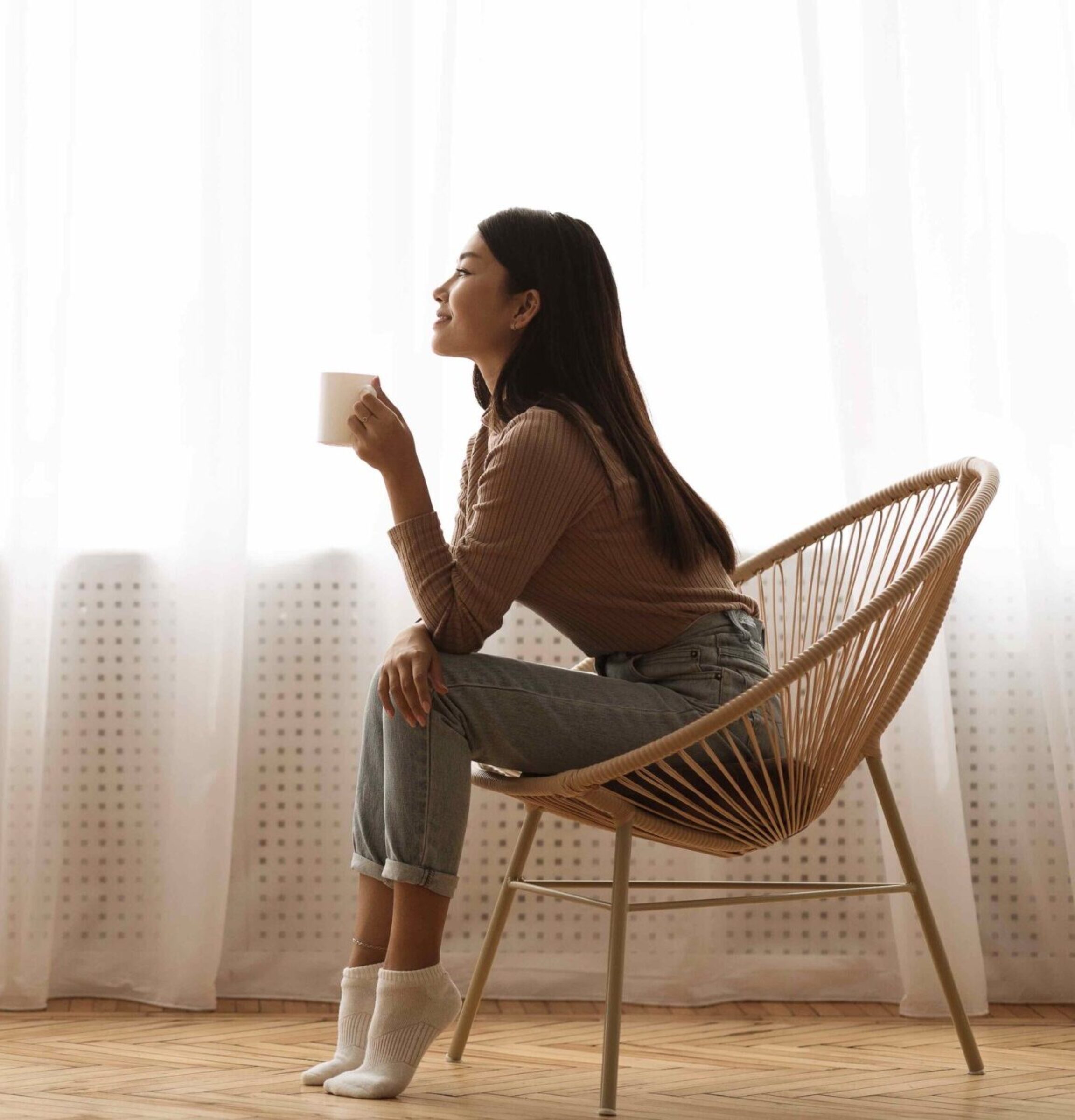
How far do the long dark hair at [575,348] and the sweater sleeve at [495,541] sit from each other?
0.11 meters

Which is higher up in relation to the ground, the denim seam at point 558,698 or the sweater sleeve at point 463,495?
the sweater sleeve at point 463,495

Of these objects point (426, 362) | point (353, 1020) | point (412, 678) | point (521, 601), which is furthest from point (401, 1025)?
point (426, 362)

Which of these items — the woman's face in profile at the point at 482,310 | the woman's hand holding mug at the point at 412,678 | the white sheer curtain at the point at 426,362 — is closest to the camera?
the woman's hand holding mug at the point at 412,678

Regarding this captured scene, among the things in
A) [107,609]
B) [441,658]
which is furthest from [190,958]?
[441,658]

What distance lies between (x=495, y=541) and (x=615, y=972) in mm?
482

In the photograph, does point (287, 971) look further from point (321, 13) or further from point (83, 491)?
point (321, 13)

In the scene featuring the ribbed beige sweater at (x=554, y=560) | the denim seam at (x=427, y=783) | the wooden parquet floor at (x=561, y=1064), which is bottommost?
the wooden parquet floor at (x=561, y=1064)

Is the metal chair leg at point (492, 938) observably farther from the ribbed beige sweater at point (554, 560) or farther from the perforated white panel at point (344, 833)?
the perforated white panel at point (344, 833)

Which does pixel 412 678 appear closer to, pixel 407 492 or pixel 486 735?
pixel 486 735

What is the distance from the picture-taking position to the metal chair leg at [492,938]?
1.86 meters

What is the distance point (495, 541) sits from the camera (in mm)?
1590

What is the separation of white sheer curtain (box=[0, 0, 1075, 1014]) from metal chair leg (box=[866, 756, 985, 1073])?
1.54 ft

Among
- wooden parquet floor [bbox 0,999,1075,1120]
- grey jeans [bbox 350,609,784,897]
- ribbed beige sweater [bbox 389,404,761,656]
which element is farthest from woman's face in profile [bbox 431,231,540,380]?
wooden parquet floor [bbox 0,999,1075,1120]

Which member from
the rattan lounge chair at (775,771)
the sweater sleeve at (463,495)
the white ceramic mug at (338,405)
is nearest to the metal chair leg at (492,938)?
the rattan lounge chair at (775,771)
